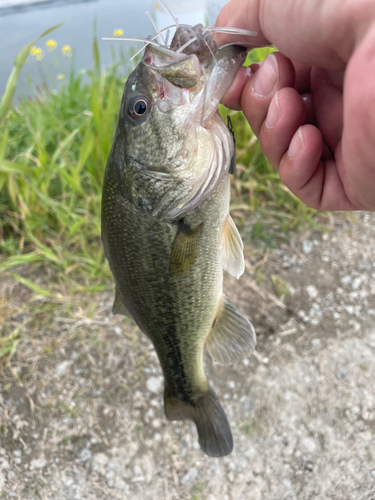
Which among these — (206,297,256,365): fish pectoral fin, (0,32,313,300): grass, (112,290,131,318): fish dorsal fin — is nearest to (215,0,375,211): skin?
(206,297,256,365): fish pectoral fin

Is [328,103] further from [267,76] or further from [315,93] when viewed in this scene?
[267,76]

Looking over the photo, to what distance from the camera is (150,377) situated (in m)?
2.19

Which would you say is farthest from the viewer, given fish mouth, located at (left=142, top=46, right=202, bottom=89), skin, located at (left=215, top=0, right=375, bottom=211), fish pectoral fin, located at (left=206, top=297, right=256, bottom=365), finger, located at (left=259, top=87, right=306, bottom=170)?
fish pectoral fin, located at (left=206, top=297, right=256, bottom=365)

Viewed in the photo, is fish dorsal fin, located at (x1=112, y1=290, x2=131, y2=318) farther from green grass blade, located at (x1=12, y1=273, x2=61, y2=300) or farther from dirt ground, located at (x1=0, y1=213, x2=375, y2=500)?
green grass blade, located at (x1=12, y1=273, x2=61, y2=300)

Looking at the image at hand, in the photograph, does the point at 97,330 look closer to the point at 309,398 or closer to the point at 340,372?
the point at 309,398

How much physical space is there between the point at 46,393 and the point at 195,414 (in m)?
1.03

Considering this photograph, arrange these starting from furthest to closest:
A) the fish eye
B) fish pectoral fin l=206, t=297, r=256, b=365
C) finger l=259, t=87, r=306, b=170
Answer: fish pectoral fin l=206, t=297, r=256, b=365, finger l=259, t=87, r=306, b=170, the fish eye

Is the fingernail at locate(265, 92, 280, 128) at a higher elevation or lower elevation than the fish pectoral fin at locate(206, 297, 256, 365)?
higher

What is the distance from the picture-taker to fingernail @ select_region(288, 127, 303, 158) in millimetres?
1290

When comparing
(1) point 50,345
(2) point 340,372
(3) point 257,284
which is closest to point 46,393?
(1) point 50,345

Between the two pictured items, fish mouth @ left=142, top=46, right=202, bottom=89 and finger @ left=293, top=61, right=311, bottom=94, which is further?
finger @ left=293, top=61, right=311, bottom=94

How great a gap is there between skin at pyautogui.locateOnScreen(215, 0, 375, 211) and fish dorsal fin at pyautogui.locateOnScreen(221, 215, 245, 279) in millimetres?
333

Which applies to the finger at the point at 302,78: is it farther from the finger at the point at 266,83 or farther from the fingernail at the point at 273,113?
the fingernail at the point at 273,113

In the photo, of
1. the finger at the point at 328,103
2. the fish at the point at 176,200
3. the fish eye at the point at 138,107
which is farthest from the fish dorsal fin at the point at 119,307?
the finger at the point at 328,103
